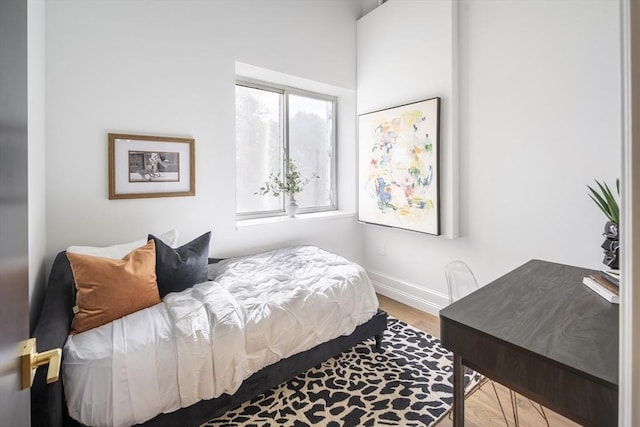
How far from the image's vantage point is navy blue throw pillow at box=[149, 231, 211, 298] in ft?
6.41

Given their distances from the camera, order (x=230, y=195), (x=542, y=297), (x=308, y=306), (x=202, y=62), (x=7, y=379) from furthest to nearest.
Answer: (x=230, y=195)
(x=202, y=62)
(x=308, y=306)
(x=542, y=297)
(x=7, y=379)

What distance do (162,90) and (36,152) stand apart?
3.24ft

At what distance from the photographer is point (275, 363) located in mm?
1811

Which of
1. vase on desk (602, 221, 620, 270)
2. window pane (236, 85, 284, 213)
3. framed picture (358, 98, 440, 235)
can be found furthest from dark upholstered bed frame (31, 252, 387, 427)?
window pane (236, 85, 284, 213)

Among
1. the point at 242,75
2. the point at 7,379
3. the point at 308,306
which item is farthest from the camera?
the point at 242,75

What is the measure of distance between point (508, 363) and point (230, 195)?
239 centimetres

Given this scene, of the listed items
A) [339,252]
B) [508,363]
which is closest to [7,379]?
[508,363]

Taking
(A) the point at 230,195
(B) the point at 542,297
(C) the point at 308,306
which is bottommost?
(C) the point at 308,306

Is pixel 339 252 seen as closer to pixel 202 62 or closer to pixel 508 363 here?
pixel 202 62

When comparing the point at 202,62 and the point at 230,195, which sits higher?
the point at 202,62

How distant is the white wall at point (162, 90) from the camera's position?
6.84ft

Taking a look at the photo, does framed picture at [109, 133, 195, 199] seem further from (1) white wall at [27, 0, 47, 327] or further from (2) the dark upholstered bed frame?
(2) the dark upholstered bed frame

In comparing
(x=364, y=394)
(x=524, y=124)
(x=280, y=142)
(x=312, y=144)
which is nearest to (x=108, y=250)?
(x=364, y=394)

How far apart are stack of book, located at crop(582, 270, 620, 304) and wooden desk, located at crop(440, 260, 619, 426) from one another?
3cm
